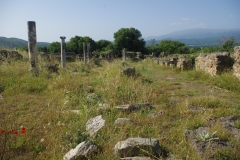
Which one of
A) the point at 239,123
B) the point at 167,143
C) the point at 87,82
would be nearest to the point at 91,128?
the point at 167,143

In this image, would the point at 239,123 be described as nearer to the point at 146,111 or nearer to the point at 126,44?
the point at 146,111

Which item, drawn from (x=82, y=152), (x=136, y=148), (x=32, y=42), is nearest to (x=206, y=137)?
(x=136, y=148)

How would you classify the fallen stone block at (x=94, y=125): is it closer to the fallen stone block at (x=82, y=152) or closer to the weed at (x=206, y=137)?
the fallen stone block at (x=82, y=152)

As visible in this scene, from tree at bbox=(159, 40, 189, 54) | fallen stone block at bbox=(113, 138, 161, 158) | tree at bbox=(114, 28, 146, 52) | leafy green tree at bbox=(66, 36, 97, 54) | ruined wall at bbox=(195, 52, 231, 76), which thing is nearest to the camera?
fallen stone block at bbox=(113, 138, 161, 158)

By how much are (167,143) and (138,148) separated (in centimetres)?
62

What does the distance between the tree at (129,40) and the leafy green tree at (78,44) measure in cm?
461

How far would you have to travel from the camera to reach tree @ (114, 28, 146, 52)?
38.0 m

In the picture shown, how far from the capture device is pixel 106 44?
132 ft

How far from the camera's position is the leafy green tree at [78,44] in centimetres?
3614

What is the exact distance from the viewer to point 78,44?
120 ft

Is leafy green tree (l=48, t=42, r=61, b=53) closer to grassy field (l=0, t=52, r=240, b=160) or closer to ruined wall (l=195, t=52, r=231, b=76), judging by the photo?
grassy field (l=0, t=52, r=240, b=160)

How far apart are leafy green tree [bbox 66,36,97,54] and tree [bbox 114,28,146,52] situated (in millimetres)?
4609

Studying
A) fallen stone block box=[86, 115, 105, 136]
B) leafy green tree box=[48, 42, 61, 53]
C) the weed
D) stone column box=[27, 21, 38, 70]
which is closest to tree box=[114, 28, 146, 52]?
leafy green tree box=[48, 42, 61, 53]

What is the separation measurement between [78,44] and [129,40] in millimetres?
9867
